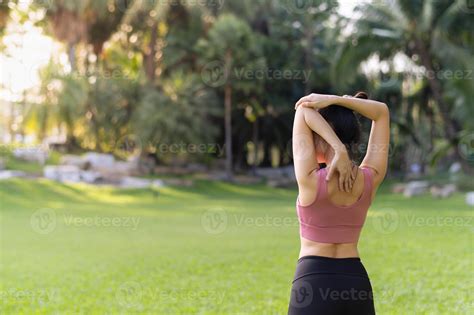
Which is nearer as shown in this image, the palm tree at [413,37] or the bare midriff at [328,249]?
the bare midriff at [328,249]

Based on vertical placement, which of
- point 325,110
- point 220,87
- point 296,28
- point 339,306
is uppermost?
point 296,28

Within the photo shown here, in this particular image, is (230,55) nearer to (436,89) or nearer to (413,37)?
(413,37)

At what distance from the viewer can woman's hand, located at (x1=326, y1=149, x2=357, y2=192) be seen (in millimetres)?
2471

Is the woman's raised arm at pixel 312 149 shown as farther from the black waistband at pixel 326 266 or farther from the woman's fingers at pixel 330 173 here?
the black waistband at pixel 326 266

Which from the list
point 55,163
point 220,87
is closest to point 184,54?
point 220,87

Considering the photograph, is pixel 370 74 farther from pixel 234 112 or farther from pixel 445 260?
pixel 445 260

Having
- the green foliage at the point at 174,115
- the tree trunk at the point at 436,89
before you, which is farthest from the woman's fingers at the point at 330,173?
the green foliage at the point at 174,115

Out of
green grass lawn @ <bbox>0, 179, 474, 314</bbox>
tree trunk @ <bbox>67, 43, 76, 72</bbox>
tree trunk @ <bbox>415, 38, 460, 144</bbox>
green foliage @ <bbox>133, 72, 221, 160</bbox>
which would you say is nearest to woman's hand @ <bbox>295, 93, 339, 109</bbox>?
green grass lawn @ <bbox>0, 179, 474, 314</bbox>

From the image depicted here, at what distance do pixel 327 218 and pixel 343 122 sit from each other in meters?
0.38

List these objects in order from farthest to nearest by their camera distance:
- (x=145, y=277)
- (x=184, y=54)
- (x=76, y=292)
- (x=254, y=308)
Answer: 1. (x=184, y=54)
2. (x=145, y=277)
3. (x=76, y=292)
4. (x=254, y=308)

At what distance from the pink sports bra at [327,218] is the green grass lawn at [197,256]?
148 inches

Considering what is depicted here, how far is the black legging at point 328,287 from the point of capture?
246 cm

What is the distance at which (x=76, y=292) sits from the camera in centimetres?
732

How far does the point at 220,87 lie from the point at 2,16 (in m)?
10.7
